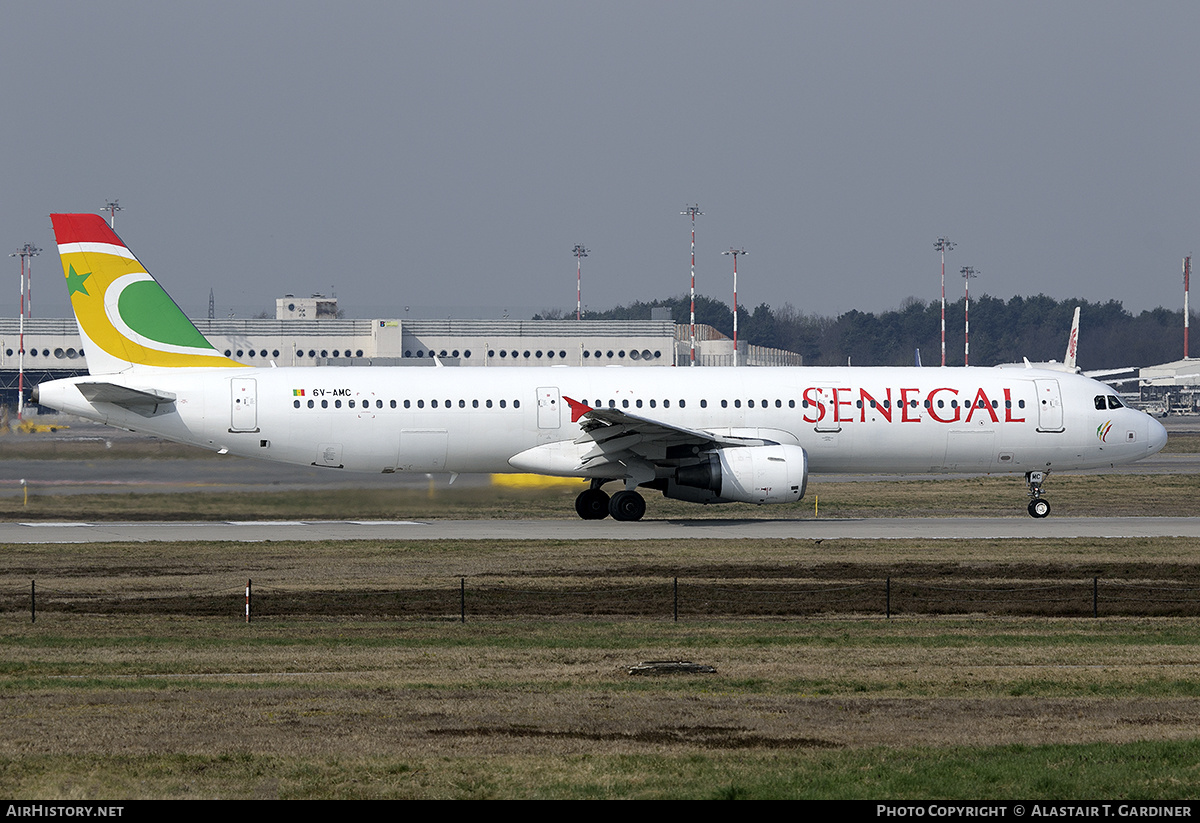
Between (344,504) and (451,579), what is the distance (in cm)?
1165

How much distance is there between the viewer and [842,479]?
56750 mm

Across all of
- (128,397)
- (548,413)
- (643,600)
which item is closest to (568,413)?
(548,413)

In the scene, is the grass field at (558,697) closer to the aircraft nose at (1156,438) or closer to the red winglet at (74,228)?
the red winglet at (74,228)

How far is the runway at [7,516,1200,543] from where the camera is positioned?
108 feet

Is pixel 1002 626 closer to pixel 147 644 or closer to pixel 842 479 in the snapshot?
pixel 147 644

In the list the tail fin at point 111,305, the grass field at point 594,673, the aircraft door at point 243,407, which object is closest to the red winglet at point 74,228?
→ the tail fin at point 111,305

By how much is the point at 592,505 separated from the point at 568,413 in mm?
2749

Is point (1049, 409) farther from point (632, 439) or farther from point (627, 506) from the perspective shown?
point (627, 506)

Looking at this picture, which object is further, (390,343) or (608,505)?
(390,343)

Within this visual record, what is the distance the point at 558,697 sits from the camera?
587 inches

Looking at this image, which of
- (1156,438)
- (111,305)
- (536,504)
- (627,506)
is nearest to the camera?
(111,305)

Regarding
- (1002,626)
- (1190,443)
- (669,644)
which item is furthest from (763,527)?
(1190,443)

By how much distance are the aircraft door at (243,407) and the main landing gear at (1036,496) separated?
20831mm

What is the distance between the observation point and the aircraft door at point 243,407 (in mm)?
35906
